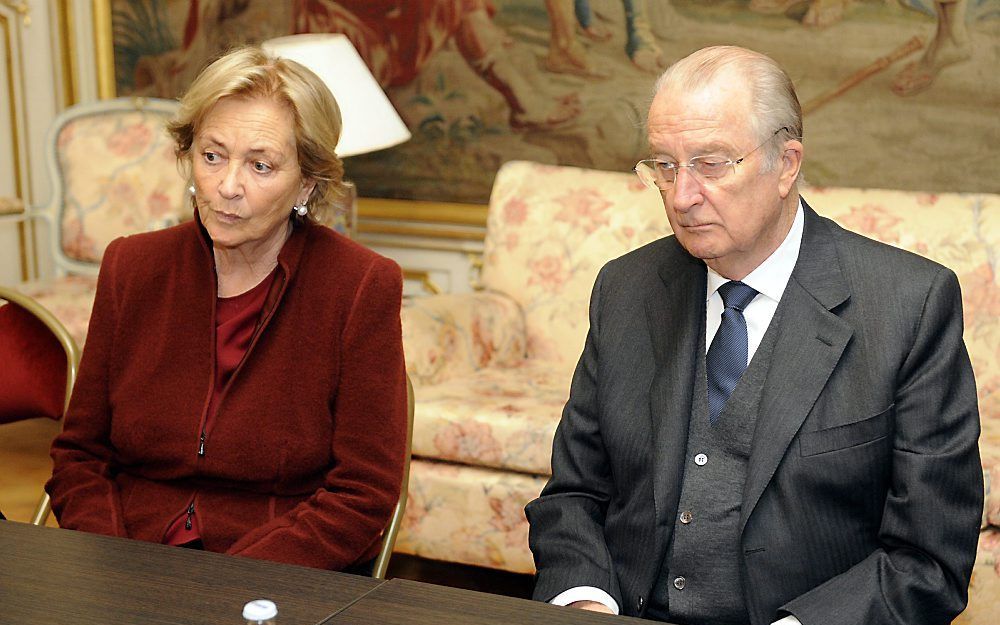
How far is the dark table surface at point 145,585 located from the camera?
134cm

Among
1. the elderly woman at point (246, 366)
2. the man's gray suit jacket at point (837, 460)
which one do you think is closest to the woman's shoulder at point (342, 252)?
the elderly woman at point (246, 366)

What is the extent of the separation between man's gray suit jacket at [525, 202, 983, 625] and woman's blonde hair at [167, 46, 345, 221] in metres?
0.70

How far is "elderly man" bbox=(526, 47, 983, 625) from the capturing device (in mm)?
1648

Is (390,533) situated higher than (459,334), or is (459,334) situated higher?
(390,533)

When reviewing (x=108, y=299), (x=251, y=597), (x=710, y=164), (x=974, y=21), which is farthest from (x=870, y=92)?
(x=251, y=597)

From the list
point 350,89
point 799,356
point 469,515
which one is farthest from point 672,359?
point 350,89

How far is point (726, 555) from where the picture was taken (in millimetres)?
Result: 1702

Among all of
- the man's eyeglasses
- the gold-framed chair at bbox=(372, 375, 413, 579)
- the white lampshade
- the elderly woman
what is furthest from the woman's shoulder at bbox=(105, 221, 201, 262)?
the white lampshade

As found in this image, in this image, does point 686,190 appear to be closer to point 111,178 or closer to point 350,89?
point 350,89

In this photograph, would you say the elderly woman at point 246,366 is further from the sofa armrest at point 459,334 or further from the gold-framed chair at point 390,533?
the sofa armrest at point 459,334

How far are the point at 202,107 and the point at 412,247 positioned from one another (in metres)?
2.85

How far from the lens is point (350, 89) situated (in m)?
4.03

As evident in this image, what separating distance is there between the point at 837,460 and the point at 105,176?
382cm

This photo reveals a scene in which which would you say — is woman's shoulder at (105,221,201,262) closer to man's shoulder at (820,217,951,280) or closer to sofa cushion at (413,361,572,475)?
man's shoulder at (820,217,951,280)
